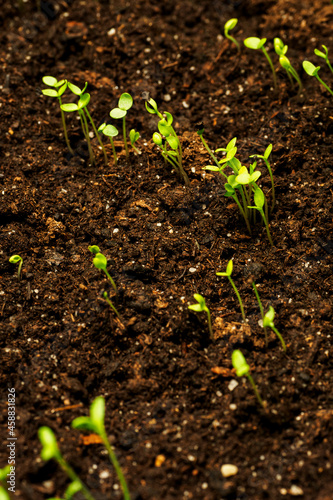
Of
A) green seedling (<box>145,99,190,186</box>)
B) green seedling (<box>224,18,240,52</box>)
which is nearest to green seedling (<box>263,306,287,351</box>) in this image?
green seedling (<box>145,99,190,186</box>)

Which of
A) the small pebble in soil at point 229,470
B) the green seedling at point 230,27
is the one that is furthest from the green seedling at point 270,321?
the green seedling at point 230,27

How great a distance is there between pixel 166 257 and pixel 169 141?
415mm

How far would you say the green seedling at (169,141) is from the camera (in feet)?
5.45

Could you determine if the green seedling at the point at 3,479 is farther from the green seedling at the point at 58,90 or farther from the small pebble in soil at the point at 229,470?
the green seedling at the point at 58,90

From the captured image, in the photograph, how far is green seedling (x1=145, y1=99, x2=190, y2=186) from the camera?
166 centimetres

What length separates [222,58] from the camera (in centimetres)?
214

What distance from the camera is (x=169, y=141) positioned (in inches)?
65.2

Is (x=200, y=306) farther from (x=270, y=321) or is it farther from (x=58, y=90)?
(x=58, y=90)

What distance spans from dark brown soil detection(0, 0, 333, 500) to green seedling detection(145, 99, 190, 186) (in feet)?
0.16

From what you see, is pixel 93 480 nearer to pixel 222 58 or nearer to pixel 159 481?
pixel 159 481

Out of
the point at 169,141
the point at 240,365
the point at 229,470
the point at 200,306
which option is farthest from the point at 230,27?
the point at 229,470

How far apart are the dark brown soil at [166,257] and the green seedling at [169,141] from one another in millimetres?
48

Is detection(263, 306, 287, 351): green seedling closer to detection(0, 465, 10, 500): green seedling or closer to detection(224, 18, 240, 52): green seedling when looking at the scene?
detection(0, 465, 10, 500): green seedling

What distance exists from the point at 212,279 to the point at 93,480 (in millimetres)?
732
